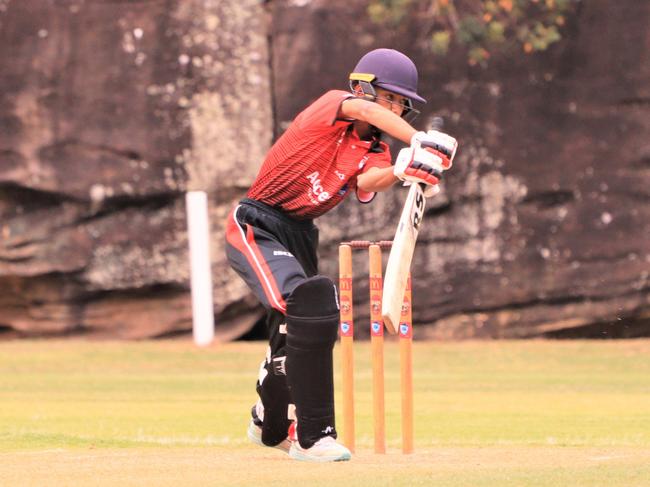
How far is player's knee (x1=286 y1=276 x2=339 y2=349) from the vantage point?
5.79 metres

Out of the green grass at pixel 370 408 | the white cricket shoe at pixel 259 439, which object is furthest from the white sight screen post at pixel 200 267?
the white cricket shoe at pixel 259 439

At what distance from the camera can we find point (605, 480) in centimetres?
502

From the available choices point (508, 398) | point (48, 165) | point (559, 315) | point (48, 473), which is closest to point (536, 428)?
point (508, 398)

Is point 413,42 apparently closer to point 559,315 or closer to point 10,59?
point 559,315

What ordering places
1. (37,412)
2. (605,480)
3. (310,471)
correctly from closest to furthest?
(605,480) → (310,471) → (37,412)

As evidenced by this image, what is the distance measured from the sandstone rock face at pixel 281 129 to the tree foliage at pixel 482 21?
21 cm

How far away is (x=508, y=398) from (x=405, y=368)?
437cm

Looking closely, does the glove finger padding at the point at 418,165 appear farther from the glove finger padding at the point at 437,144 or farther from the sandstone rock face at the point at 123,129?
the sandstone rock face at the point at 123,129

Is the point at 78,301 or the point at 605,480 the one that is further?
the point at 78,301

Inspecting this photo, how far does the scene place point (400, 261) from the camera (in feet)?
18.8

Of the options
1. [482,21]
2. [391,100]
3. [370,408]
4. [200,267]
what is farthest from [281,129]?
[391,100]

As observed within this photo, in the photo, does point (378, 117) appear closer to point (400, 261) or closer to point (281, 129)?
point (400, 261)

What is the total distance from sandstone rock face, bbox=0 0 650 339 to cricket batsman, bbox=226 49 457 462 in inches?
371

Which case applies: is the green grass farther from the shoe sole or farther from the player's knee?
the player's knee
